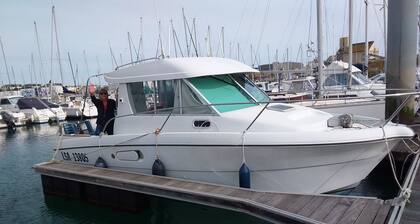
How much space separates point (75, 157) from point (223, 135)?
3834 millimetres

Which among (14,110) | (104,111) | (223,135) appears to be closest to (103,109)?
(104,111)

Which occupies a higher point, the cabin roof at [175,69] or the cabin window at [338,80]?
the cabin roof at [175,69]

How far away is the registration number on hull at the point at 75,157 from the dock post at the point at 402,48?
7357 mm

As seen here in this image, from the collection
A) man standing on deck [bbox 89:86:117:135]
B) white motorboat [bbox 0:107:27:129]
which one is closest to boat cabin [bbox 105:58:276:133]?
man standing on deck [bbox 89:86:117:135]

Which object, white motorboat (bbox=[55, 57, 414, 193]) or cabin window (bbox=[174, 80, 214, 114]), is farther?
cabin window (bbox=[174, 80, 214, 114])

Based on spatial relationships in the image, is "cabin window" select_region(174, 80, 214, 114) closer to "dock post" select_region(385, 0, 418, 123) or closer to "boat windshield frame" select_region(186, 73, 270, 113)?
"boat windshield frame" select_region(186, 73, 270, 113)

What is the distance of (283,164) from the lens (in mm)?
5555

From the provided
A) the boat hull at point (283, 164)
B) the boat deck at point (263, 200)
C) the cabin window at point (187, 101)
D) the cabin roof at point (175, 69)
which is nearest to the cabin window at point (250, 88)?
the cabin roof at point (175, 69)

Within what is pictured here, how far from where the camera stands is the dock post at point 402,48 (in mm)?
9203

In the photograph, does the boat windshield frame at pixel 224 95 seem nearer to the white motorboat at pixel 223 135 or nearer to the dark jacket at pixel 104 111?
the white motorboat at pixel 223 135

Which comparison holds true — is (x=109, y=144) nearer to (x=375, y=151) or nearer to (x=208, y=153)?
(x=208, y=153)

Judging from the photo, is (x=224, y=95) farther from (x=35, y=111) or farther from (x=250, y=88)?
(x=35, y=111)

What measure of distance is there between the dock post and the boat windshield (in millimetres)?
4585

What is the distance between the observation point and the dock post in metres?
9.20
